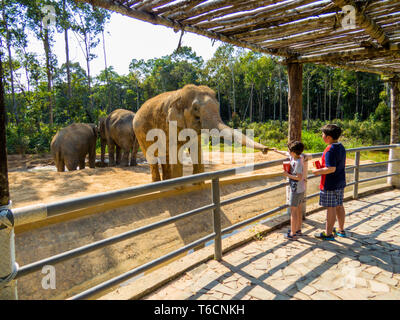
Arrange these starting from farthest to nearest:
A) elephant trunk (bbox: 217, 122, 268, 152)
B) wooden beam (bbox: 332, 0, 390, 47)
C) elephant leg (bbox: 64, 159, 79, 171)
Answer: elephant leg (bbox: 64, 159, 79, 171) < elephant trunk (bbox: 217, 122, 268, 152) < wooden beam (bbox: 332, 0, 390, 47)

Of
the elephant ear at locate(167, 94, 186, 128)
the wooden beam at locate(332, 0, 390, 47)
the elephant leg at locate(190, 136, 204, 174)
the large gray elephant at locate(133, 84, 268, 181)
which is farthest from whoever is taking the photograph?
the elephant leg at locate(190, 136, 204, 174)

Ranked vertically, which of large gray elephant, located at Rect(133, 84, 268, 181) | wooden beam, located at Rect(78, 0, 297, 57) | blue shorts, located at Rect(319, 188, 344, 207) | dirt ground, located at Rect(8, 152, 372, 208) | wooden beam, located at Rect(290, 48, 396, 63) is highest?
wooden beam, located at Rect(78, 0, 297, 57)

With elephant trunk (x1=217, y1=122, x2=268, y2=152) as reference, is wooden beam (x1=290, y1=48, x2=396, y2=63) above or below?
above

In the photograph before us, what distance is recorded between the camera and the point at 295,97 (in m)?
4.23

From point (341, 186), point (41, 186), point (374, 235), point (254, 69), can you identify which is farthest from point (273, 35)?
point (254, 69)

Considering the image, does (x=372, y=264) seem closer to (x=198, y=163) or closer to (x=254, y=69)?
(x=198, y=163)

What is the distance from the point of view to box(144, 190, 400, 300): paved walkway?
2.39 m

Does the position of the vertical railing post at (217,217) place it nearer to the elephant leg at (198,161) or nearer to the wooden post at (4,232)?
the wooden post at (4,232)

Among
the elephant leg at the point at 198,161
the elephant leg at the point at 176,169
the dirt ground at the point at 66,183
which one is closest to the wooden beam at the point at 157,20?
the elephant leg at the point at 198,161

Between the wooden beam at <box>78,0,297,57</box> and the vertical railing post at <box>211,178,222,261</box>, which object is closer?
the wooden beam at <box>78,0,297,57</box>

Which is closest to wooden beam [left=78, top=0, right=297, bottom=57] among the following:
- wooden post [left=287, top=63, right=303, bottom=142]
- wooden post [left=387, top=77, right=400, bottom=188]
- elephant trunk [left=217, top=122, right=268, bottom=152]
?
wooden post [left=287, top=63, right=303, bottom=142]

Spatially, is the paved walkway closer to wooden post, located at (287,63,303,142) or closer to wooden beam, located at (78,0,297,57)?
wooden post, located at (287,63,303,142)

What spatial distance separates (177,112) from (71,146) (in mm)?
5840

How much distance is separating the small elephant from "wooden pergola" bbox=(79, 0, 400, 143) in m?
7.72
